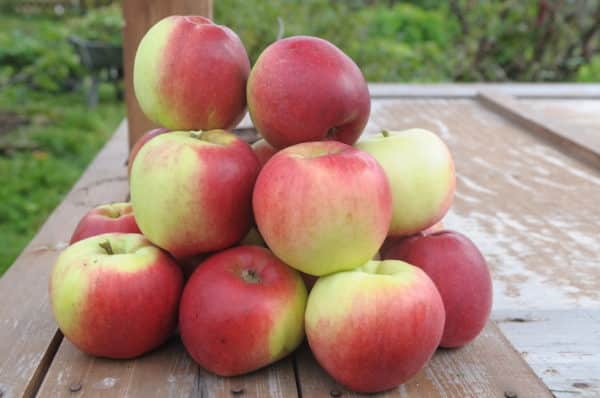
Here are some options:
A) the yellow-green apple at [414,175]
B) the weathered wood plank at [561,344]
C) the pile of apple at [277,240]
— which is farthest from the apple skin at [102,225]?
the weathered wood plank at [561,344]

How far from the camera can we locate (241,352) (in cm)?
87

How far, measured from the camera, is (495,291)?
1.26 metres

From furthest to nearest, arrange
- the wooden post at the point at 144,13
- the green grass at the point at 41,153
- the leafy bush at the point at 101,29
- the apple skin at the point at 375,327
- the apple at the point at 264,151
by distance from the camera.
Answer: the leafy bush at the point at 101,29 < the green grass at the point at 41,153 < the wooden post at the point at 144,13 < the apple at the point at 264,151 < the apple skin at the point at 375,327

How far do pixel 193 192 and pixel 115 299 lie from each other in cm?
17

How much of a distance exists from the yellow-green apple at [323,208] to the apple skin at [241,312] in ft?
0.13

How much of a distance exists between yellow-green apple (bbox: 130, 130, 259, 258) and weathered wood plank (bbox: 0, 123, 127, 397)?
8.7 inches

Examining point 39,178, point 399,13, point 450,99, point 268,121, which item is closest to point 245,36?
point 39,178

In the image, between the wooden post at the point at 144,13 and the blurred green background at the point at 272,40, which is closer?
the wooden post at the point at 144,13

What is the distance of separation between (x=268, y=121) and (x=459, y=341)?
40cm

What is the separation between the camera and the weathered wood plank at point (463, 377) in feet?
2.86

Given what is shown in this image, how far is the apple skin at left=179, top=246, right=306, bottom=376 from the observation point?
2.86 feet

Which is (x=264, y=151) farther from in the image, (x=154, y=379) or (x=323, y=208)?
(x=154, y=379)

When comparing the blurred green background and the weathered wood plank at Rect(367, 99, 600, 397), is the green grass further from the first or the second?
the weathered wood plank at Rect(367, 99, 600, 397)

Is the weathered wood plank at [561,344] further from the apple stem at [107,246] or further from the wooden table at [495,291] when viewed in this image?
the apple stem at [107,246]
